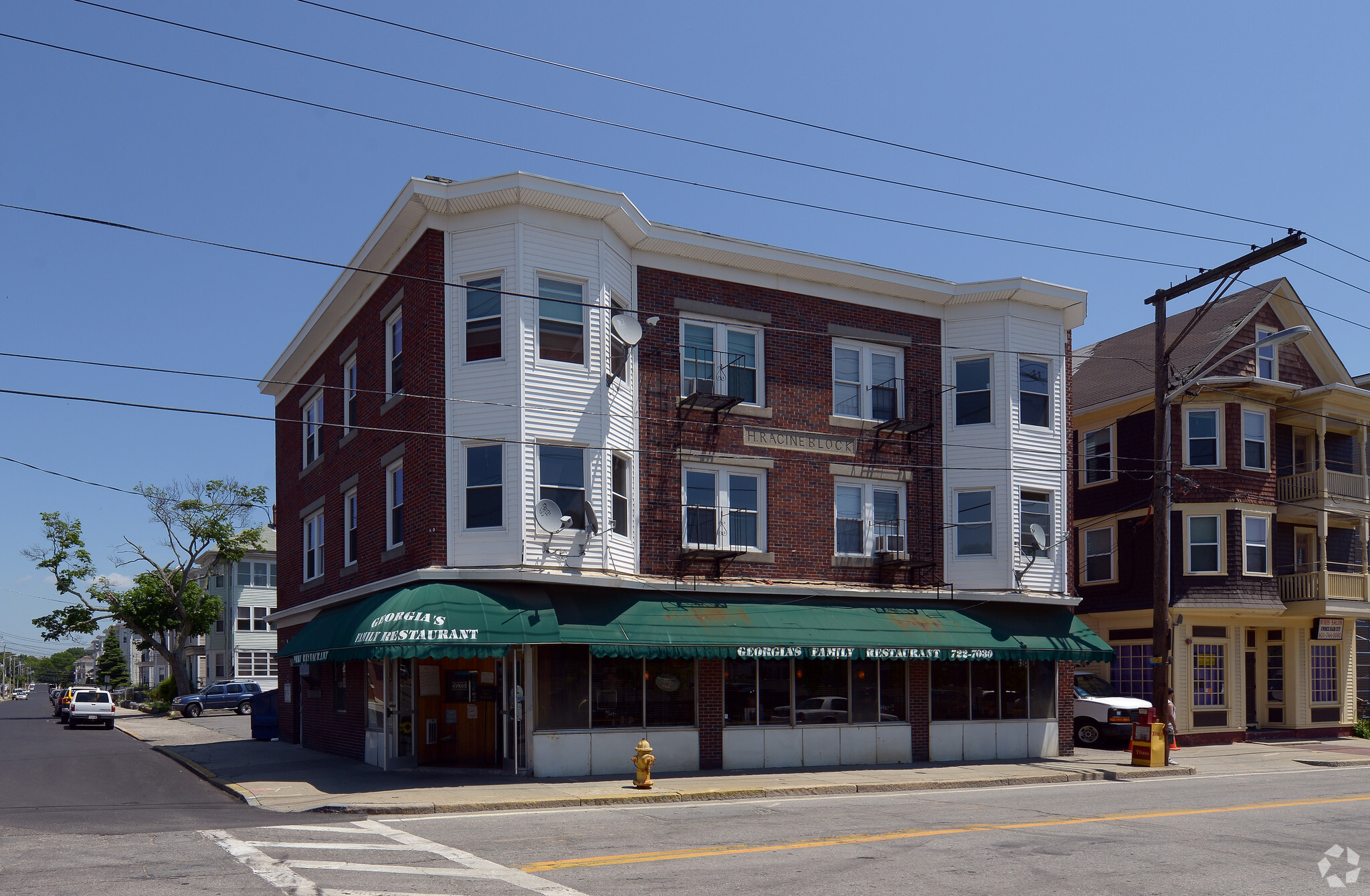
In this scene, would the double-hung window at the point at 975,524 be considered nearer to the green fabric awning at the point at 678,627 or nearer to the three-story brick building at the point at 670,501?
the three-story brick building at the point at 670,501

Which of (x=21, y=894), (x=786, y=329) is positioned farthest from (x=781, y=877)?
(x=786, y=329)

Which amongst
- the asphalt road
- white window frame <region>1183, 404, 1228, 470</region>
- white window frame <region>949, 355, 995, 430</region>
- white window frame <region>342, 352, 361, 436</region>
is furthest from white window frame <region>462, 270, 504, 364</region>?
white window frame <region>1183, 404, 1228, 470</region>

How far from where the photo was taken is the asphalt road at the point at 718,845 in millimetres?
10203

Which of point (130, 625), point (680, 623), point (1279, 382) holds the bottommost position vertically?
point (130, 625)

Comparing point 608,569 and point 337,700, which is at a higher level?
point 608,569

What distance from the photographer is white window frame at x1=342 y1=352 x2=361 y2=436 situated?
83.0ft

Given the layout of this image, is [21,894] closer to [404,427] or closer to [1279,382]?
[404,427]

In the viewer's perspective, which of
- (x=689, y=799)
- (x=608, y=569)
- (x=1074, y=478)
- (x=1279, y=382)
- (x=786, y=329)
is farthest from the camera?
(x=1074, y=478)

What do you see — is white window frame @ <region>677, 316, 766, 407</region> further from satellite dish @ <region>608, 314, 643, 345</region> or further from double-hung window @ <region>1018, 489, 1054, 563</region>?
double-hung window @ <region>1018, 489, 1054, 563</region>

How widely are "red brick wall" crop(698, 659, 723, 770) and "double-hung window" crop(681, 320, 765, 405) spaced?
549 centimetres

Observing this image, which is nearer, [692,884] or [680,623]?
[692,884]

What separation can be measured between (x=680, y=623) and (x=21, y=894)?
12.5 meters

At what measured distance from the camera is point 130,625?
2302 inches

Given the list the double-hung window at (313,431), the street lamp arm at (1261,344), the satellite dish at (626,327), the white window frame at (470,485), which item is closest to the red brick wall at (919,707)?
the street lamp arm at (1261,344)
